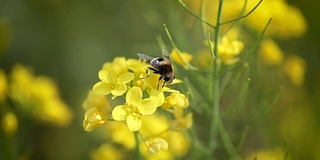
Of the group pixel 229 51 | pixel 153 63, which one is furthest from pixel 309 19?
pixel 153 63

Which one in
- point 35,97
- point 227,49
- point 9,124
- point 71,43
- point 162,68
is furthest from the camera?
point 71,43

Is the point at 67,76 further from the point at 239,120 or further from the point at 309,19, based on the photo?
the point at 309,19

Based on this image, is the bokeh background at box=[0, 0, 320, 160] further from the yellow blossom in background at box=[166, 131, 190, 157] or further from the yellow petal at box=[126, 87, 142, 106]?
the yellow petal at box=[126, 87, 142, 106]

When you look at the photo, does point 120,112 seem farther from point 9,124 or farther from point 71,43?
point 71,43

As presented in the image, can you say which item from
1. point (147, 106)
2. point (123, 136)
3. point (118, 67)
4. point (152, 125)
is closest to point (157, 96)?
point (147, 106)

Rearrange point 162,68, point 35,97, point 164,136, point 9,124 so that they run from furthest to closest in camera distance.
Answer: point 35,97
point 164,136
point 9,124
point 162,68

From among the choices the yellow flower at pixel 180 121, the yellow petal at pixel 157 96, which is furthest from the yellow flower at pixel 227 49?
the yellow petal at pixel 157 96

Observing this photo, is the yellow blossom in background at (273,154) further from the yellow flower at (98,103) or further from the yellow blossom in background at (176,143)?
the yellow flower at (98,103)
